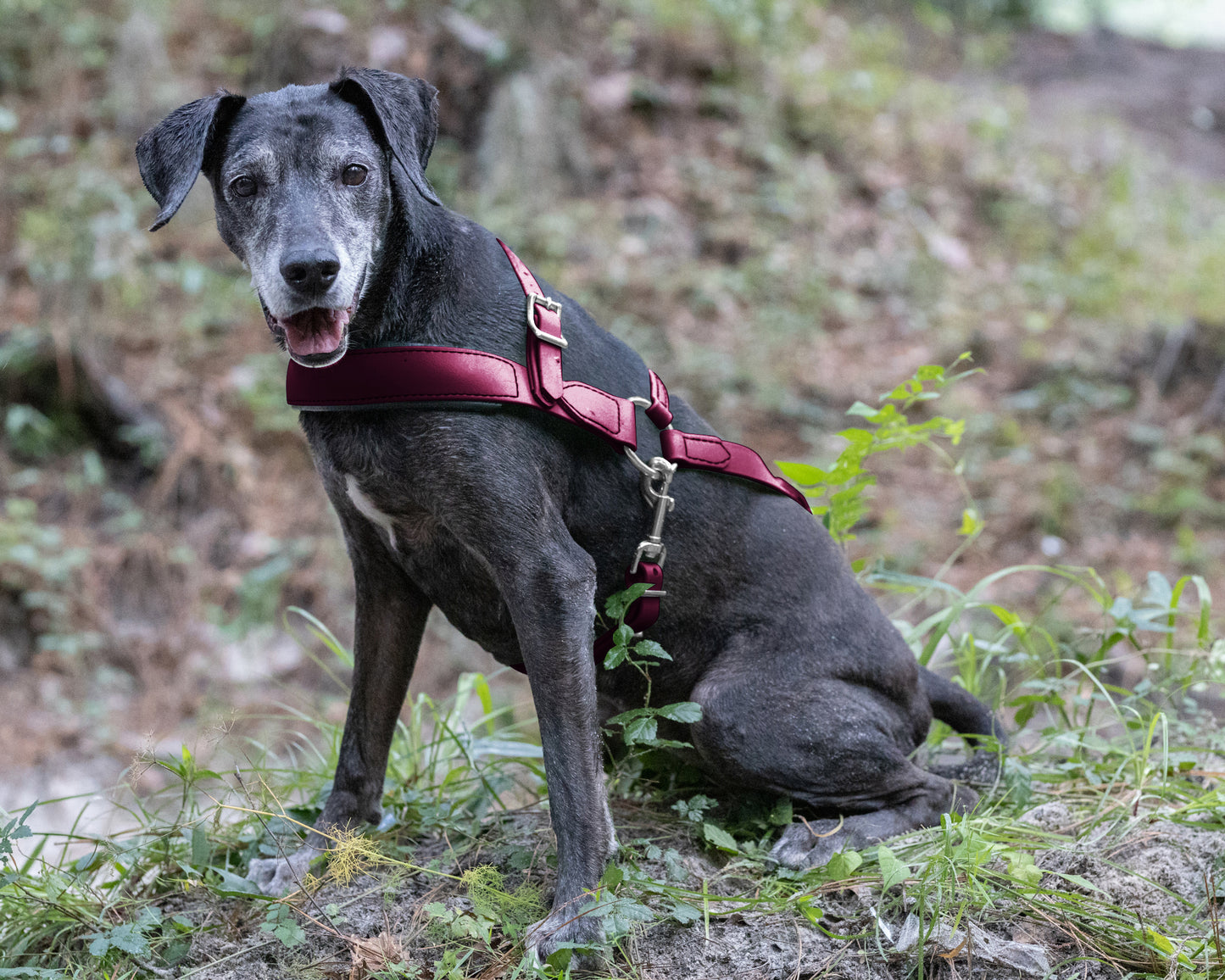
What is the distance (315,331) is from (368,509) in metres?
0.47

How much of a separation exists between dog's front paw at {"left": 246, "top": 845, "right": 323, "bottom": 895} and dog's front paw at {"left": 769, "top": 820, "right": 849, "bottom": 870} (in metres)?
1.19

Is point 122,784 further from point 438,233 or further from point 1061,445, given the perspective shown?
point 1061,445

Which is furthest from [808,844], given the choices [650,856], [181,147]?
[181,147]

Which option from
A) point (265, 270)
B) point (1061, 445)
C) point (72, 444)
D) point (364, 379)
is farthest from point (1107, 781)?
point (72, 444)

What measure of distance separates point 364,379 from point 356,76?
2.23 ft

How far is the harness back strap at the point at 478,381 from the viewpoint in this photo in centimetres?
229

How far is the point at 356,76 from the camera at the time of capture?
7.46ft

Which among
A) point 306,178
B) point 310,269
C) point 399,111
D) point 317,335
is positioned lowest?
point 317,335

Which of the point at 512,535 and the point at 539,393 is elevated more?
the point at 539,393

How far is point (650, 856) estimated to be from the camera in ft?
8.36

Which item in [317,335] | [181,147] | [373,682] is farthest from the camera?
[373,682]

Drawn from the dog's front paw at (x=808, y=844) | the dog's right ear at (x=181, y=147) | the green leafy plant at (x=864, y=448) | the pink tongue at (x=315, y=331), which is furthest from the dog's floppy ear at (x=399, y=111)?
the dog's front paw at (x=808, y=844)

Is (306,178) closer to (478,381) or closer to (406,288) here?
(406,288)

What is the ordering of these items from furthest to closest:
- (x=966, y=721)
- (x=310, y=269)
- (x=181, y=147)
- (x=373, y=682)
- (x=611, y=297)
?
(x=611, y=297), (x=966, y=721), (x=373, y=682), (x=181, y=147), (x=310, y=269)
